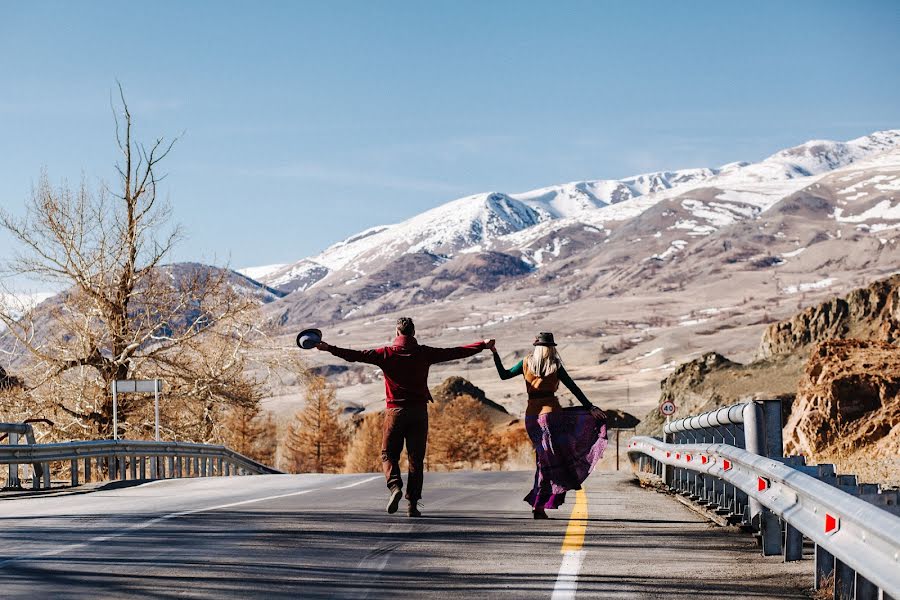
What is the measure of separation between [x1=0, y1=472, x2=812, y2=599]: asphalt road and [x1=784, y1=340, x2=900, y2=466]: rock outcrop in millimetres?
10086

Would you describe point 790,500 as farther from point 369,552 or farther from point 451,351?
point 451,351

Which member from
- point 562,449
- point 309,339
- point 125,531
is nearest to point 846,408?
point 562,449

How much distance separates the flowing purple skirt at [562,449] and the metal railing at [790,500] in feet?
3.50

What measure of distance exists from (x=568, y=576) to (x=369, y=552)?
177 cm

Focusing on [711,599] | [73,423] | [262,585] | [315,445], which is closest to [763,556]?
[711,599]

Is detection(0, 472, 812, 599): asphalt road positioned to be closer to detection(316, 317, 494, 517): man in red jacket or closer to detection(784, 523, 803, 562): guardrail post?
detection(784, 523, 803, 562): guardrail post

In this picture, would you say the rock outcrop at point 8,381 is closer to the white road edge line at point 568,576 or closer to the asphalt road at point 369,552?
the asphalt road at point 369,552

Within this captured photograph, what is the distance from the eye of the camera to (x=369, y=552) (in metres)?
9.49

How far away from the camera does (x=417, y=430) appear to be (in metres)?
13.1

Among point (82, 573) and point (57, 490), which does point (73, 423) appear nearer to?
point (57, 490)

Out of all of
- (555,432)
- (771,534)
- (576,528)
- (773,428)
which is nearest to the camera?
(771,534)

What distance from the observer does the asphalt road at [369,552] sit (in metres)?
7.79

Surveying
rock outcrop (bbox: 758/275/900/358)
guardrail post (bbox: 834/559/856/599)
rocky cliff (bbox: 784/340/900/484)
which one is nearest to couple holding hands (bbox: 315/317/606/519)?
guardrail post (bbox: 834/559/856/599)

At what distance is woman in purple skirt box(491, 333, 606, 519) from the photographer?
42.2 ft
